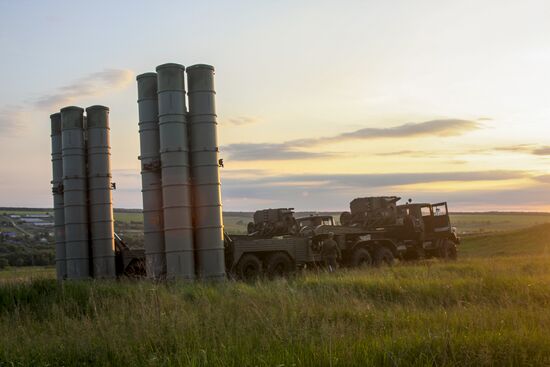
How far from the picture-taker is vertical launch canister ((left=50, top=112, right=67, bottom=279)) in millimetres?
20312

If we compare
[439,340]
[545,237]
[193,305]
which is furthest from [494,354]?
[545,237]

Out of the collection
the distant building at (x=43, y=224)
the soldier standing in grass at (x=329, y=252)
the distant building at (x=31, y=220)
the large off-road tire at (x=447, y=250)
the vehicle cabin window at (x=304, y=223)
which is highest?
the distant building at (x=31, y=220)

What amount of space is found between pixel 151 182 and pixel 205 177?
1.57 m

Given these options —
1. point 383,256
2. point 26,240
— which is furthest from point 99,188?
point 26,240

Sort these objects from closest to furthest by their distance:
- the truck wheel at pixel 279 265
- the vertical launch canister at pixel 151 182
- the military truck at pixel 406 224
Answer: the vertical launch canister at pixel 151 182 < the truck wheel at pixel 279 265 < the military truck at pixel 406 224

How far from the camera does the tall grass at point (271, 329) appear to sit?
6.62m

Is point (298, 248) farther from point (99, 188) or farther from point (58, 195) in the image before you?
point (58, 195)

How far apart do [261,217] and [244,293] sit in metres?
12.2

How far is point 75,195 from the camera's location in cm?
1938

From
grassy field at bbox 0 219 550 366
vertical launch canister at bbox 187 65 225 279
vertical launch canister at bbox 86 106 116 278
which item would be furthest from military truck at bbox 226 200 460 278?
grassy field at bbox 0 219 550 366

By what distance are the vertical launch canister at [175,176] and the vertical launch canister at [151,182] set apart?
487 mm

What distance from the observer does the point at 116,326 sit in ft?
27.0

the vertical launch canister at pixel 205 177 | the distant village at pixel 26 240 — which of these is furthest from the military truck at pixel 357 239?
the distant village at pixel 26 240

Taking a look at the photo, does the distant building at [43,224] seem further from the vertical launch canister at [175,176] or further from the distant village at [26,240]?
the vertical launch canister at [175,176]
